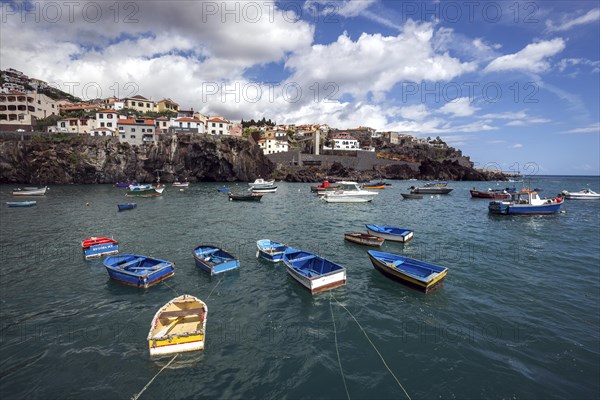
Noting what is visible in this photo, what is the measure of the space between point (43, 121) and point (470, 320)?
114980 mm

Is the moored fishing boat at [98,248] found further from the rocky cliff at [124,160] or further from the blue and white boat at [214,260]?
the rocky cliff at [124,160]

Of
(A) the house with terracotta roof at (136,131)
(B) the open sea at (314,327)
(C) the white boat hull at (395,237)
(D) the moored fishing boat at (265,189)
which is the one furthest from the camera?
(A) the house with terracotta roof at (136,131)

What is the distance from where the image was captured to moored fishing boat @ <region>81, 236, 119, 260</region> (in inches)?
711

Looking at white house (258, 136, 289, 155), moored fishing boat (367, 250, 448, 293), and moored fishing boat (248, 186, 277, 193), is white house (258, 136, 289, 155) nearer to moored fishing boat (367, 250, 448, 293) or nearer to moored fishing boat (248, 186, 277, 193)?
moored fishing boat (248, 186, 277, 193)

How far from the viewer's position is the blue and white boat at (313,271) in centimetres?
1322

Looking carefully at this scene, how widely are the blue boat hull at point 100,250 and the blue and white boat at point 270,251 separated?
9778 millimetres

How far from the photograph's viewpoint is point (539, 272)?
16484mm

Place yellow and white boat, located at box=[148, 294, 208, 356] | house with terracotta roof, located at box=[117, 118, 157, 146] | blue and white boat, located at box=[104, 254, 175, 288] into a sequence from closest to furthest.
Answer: yellow and white boat, located at box=[148, 294, 208, 356] < blue and white boat, located at box=[104, 254, 175, 288] < house with terracotta roof, located at box=[117, 118, 157, 146]

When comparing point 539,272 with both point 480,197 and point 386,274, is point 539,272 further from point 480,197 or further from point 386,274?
point 480,197

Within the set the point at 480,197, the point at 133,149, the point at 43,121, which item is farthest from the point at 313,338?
the point at 43,121

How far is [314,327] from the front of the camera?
10680 millimetres

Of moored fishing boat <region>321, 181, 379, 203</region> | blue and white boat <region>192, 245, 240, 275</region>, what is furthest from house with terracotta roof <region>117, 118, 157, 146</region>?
blue and white boat <region>192, 245, 240, 275</region>

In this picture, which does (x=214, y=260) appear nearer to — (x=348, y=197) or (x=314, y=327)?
(x=314, y=327)

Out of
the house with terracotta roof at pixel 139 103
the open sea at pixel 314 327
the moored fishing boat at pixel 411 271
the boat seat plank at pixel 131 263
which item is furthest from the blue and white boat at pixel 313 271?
the house with terracotta roof at pixel 139 103
